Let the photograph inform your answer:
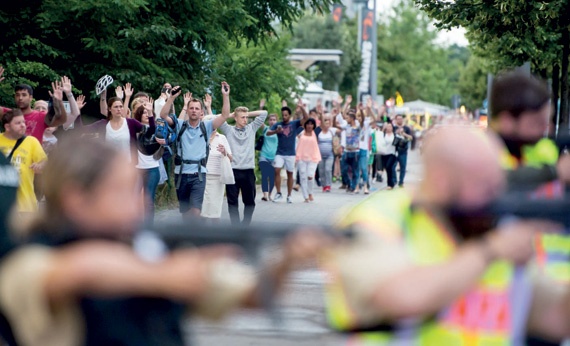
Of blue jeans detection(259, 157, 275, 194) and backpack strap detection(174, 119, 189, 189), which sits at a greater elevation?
backpack strap detection(174, 119, 189, 189)

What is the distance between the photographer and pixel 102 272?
7.69 ft

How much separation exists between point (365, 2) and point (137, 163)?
135 feet

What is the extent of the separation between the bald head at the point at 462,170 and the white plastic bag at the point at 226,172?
10.4m

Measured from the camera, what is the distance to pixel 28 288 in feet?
7.94

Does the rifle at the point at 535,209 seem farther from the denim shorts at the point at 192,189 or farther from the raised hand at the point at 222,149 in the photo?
the raised hand at the point at 222,149

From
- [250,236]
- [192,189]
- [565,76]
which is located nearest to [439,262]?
[250,236]

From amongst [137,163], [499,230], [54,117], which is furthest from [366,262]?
[137,163]

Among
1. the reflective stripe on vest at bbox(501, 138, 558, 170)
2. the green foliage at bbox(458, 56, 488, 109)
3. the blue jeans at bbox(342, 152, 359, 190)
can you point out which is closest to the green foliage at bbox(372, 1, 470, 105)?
the green foliage at bbox(458, 56, 488, 109)

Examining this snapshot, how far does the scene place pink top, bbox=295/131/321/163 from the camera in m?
21.7

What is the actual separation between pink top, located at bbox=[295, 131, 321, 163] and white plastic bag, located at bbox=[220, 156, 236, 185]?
8.68 meters

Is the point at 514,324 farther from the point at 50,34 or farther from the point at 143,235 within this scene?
the point at 50,34

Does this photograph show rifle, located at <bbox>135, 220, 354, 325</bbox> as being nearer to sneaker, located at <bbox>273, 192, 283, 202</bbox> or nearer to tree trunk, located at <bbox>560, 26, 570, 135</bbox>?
sneaker, located at <bbox>273, 192, 283, 202</bbox>

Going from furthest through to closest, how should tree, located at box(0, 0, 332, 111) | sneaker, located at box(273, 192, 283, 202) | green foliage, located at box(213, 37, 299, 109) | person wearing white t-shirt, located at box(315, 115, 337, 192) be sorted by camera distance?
person wearing white t-shirt, located at box(315, 115, 337, 192), sneaker, located at box(273, 192, 283, 202), green foliage, located at box(213, 37, 299, 109), tree, located at box(0, 0, 332, 111)

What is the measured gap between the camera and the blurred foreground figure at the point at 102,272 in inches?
92.9
